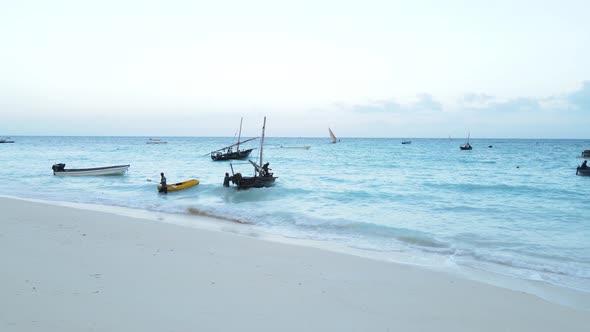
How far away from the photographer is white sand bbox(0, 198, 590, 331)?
4582mm

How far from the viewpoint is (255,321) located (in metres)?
4.67

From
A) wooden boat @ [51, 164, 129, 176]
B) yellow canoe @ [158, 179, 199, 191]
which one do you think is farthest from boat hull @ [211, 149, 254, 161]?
yellow canoe @ [158, 179, 199, 191]

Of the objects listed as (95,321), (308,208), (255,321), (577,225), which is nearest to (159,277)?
(95,321)

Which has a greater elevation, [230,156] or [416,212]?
[230,156]

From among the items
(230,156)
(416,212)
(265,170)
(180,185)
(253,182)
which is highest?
(265,170)

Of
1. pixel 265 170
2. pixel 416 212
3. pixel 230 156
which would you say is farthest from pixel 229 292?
pixel 230 156

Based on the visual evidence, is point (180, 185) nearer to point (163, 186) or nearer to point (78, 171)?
point (163, 186)

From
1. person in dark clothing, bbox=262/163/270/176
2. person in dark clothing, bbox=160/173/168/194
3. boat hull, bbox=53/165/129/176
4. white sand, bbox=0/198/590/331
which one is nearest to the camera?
white sand, bbox=0/198/590/331

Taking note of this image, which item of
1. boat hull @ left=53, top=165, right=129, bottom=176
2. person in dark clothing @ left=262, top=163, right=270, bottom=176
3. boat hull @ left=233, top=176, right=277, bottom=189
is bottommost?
boat hull @ left=53, top=165, right=129, bottom=176

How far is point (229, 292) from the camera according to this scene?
5551 millimetres

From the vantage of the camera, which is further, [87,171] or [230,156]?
[230,156]

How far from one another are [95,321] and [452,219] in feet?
43.2

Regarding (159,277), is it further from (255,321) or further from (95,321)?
(255,321)

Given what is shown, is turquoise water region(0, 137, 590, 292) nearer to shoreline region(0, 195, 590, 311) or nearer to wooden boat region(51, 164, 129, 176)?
shoreline region(0, 195, 590, 311)
